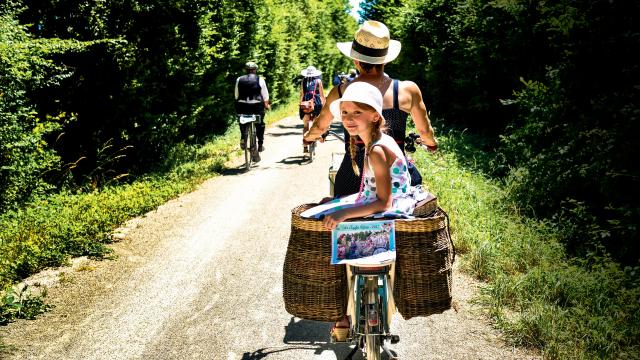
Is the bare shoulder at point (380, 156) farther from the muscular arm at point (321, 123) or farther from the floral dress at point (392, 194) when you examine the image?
the muscular arm at point (321, 123)

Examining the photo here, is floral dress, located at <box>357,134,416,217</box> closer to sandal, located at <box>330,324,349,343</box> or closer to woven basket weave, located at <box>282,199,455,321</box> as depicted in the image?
woven basket weave, located at <box>282,199,455,321</box>

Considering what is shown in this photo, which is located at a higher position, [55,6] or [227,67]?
[55,6]

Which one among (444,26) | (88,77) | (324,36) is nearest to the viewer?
(88,77)

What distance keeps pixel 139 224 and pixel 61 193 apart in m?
2.16

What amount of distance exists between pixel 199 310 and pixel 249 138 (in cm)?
846

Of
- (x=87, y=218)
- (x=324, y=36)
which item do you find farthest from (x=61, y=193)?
(x=324, y=36)

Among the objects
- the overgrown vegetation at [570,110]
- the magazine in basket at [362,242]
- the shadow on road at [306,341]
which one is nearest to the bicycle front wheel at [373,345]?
the magazine in basket at [362,242]

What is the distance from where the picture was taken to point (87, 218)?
8.21 m

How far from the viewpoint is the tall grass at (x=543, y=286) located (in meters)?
4.67

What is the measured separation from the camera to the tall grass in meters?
4.67

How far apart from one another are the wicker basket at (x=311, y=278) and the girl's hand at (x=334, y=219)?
14 centimetres

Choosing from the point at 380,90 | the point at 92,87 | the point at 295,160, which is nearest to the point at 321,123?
the point at 380,90

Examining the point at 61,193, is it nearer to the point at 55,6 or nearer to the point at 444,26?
the point at 55,6

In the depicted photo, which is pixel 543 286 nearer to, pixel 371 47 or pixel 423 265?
pixel 423 265
